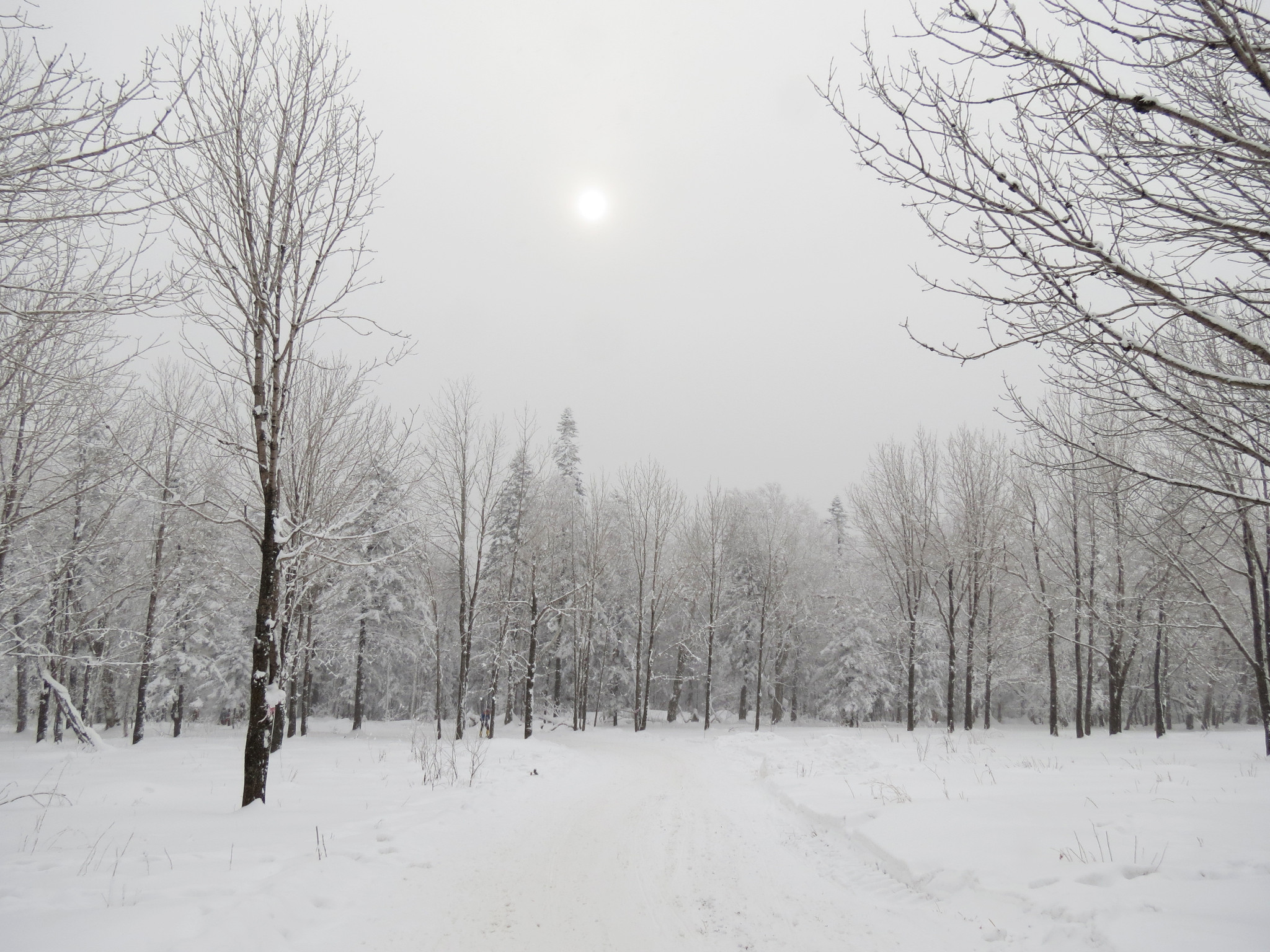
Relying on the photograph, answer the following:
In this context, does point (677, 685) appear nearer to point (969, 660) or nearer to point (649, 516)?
point (649, 516)

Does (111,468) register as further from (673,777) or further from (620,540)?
(620,540)

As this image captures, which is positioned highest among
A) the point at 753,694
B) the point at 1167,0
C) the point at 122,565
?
the point at 1167,0

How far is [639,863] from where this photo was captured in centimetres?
621

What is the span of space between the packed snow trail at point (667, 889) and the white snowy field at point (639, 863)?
28mm

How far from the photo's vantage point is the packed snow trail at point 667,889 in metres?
4.42

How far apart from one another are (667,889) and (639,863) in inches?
32.0

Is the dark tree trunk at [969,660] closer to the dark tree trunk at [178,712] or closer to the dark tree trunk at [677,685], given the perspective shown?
the dark tree trunk at [677,685]

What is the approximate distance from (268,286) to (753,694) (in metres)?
38.6

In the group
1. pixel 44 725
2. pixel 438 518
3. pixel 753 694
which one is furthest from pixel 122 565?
pixel 753 694

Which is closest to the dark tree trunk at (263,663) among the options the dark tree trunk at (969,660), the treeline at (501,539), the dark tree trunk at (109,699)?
the treeline at (501,539)

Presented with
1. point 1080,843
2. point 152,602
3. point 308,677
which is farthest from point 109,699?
point 1080,843

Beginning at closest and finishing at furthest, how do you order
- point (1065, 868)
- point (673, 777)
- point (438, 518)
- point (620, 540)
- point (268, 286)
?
point (1065, 868) → point (268, 286) → point (673, 777) → point (438, 518) → point (620, 540)

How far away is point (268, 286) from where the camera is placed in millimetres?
6973

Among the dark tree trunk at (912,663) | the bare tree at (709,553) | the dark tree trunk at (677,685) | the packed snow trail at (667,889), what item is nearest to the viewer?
the packed snow trail at (667,889)
